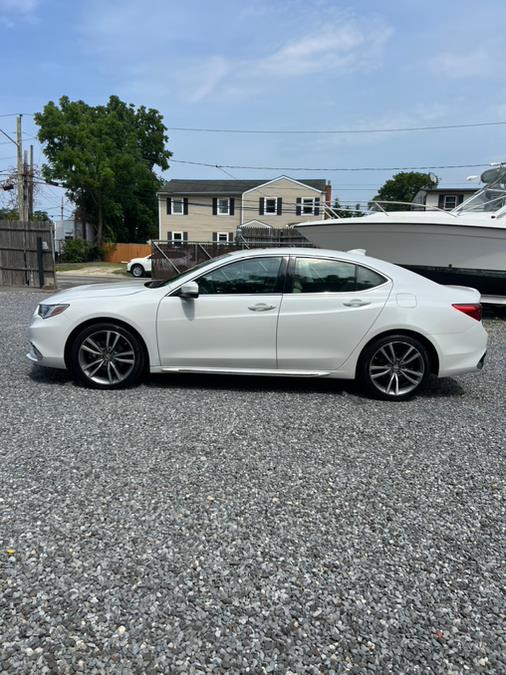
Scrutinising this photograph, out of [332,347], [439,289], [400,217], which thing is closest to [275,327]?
[332,347]

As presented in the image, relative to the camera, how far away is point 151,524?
8.98ft

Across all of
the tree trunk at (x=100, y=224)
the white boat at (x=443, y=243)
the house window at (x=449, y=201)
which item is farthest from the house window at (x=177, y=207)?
the white boat at (x=443, y=243)

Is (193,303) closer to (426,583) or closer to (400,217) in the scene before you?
(426,583)

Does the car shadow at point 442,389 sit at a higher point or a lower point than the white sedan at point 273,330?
lower

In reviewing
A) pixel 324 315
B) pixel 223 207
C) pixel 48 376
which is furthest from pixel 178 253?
pixel 223 207

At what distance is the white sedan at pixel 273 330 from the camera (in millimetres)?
4969

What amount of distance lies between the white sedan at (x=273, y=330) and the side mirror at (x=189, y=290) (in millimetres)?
11

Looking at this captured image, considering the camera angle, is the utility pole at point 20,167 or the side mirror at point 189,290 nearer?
the side mirror at point 189,290

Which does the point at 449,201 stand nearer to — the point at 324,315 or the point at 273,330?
the point at 324,315

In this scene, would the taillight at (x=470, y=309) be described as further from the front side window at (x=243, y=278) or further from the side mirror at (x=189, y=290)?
the side mirror at (x=189, y=290)

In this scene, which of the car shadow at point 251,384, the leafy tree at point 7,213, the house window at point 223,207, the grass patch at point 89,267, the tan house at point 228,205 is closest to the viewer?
the car shadow at point 251,384

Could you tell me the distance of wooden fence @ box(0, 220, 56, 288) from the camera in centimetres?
1481

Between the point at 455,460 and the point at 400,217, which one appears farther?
the point at 400,217

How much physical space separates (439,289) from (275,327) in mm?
1752
